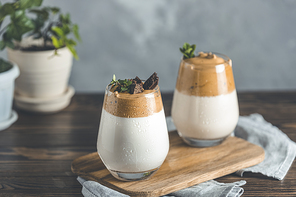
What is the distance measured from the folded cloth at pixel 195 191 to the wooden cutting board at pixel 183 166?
0.02 m

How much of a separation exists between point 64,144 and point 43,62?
36 centimetres

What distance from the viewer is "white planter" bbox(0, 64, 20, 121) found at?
1161mm

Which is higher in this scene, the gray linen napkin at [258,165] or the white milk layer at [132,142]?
the white milk layer at [132,142]

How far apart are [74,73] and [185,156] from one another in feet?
3.35

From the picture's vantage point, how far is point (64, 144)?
1093mm

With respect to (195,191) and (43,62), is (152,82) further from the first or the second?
(43,62)

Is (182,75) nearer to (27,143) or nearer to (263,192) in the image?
(263,192)

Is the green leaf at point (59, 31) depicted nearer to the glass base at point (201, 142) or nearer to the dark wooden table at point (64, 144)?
the dark wooden table at point (64, 144)

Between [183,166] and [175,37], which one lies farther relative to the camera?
[175,37]

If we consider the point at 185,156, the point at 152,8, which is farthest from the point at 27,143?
the point at 152,8

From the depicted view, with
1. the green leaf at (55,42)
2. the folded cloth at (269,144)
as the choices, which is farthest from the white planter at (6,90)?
the folded cloth at (269,144)

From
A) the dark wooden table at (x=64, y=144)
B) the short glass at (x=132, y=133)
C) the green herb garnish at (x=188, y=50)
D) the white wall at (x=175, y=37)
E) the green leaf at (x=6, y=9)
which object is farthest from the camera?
the white wall at (x=175, y=37)

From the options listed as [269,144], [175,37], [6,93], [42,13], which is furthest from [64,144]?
[175,37]

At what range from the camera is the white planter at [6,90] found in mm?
1161
